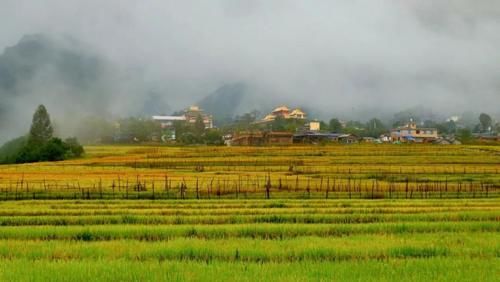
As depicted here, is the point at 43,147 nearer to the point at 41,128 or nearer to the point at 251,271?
the point at 41,128

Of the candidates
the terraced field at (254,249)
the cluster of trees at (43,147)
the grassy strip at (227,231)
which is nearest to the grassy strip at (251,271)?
the terraced field at (254,249)

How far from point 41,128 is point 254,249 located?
350 ft

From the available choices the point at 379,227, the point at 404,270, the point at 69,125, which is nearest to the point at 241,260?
the point at 404,270

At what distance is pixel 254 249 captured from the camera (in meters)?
13.3

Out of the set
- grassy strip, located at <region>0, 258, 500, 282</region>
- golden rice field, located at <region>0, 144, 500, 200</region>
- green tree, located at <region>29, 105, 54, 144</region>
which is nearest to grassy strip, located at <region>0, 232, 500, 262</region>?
grassy strip, located at <region>0, 258, 500, 282</region>

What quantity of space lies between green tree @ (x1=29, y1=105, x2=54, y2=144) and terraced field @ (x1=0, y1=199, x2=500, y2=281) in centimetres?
9269

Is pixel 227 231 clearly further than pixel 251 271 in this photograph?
Yes

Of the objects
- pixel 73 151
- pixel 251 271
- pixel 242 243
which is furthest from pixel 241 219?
pixel 73 151

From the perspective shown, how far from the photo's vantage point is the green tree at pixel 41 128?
10988cm

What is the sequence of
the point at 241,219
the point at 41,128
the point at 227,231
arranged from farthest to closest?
the point at 41,128 < the point at 241,219 < the point at 227,231

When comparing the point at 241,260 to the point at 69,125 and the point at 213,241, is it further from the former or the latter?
the point at 69,125

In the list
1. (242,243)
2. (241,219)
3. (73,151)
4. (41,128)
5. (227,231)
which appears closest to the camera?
(242,243)

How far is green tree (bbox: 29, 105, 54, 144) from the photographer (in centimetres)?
10988

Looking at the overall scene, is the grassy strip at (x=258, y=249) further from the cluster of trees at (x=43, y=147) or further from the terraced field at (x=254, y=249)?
the cluster of trees at (x=43, y=147)
